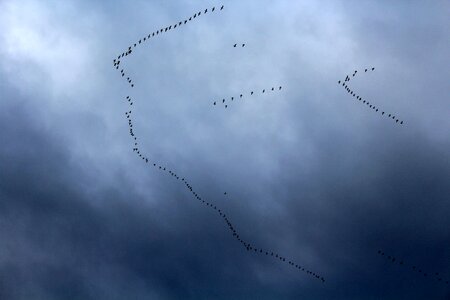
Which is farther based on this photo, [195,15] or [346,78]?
[346,78]

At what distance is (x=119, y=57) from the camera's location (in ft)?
234

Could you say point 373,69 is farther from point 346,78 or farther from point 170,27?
point 170,27

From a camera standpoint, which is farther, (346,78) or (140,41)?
(346,78)

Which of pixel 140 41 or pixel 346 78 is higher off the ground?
pixel 346 78

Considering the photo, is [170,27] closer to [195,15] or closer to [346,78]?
[195,15]

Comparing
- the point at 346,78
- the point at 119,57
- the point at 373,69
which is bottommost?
the point at 119,57

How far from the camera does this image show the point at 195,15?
6944 centimetres

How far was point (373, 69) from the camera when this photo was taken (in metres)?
84.5

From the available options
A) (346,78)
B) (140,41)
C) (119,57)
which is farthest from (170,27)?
(346,78)

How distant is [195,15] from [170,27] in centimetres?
615

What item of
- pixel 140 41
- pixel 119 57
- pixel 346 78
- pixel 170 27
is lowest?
pixel 119 57

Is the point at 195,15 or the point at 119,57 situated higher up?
the point at 195,15

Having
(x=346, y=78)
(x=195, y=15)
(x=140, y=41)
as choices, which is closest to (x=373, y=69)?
(x=346, y=78)

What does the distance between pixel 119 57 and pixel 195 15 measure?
1534 cm
